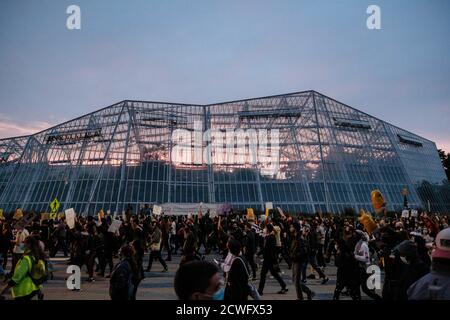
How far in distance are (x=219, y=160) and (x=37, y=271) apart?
44.6 metres

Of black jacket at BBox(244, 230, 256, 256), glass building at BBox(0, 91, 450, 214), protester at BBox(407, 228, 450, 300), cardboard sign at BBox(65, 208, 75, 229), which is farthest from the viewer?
glass building at BBox(0, 91, 450, 214)

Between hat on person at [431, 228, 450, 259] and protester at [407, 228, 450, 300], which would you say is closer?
protester at [407, 228, 450, 300]

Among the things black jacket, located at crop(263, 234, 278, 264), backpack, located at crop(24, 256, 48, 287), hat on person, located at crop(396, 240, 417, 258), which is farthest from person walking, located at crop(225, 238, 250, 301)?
black jacket, located at crop(263, 234, 278, 264)

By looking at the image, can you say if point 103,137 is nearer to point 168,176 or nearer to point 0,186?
point 168,176

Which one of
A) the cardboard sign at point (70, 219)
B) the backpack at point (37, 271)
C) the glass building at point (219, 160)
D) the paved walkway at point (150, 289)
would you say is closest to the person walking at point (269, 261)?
the paved walkway at point (150, 289)

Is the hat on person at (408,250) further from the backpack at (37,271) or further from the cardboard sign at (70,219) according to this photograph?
the cardboard sign at (70,219)

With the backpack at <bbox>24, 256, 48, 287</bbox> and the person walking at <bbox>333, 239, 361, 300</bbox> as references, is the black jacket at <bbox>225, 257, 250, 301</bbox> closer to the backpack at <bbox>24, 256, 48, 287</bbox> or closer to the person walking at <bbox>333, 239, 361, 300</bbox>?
the backpack at <bbox>24, 256, 48, 287</bbox>

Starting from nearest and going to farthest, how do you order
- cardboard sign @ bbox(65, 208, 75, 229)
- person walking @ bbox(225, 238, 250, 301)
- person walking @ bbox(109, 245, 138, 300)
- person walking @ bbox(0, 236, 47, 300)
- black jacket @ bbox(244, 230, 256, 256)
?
person walking @ bbox(109, 245, 138, 300)
person walking @ bbox(225, 238, 250, 301)
person walking @ bbox(0, 236, 47, 300)
black jacket @ bbox(244, 230, 256, 256)
cardboard sign @ bbox(65, 208, 75, 229)

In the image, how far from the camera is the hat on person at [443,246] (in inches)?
149

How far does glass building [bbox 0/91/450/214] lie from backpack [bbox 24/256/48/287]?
124ft

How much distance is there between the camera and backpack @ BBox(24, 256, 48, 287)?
282 inches

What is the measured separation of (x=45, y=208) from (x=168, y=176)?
14822mm

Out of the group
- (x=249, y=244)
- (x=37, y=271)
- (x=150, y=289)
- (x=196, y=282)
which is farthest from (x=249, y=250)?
(x=196, y=282)
